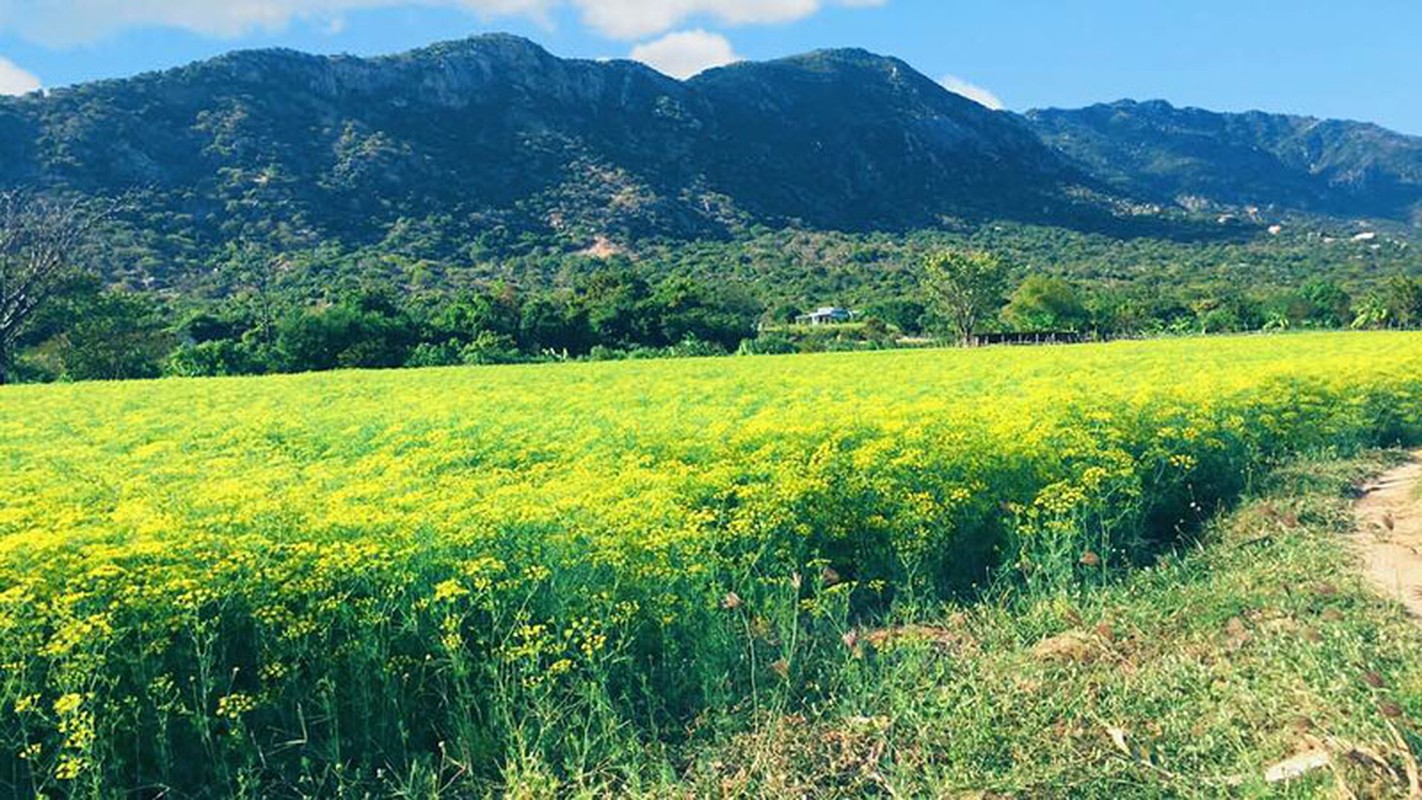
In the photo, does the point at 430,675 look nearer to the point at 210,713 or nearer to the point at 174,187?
the point at 210,713

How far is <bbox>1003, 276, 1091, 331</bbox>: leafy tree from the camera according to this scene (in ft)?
297

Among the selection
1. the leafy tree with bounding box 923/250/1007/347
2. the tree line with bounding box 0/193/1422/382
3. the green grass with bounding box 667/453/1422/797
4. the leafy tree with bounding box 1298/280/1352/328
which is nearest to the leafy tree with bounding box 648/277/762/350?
the tree line with bounding box 0/193/1422/382

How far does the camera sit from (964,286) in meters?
86.5

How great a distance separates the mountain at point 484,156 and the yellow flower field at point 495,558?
9612 cm

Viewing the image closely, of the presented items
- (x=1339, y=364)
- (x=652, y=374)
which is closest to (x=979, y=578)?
(x=1339, y=364)

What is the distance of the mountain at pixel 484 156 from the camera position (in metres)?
106

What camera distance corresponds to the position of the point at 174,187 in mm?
106062

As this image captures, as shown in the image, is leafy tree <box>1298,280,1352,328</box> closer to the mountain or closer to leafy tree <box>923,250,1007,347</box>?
leafy tree <box>923,250,1007,347</box>

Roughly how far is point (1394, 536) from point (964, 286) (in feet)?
262

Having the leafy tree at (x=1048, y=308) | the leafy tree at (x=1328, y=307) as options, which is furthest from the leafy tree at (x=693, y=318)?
the leafy tree at (x=1328, y=307)

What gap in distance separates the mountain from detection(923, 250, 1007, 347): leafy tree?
54.5 metres

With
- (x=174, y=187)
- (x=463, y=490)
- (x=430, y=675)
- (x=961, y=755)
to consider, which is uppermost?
(x=174, y=187)

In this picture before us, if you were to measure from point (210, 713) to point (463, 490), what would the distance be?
10.3 ft

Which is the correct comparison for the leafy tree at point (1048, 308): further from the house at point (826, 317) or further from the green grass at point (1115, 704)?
the green grass at point (1115, 704)
